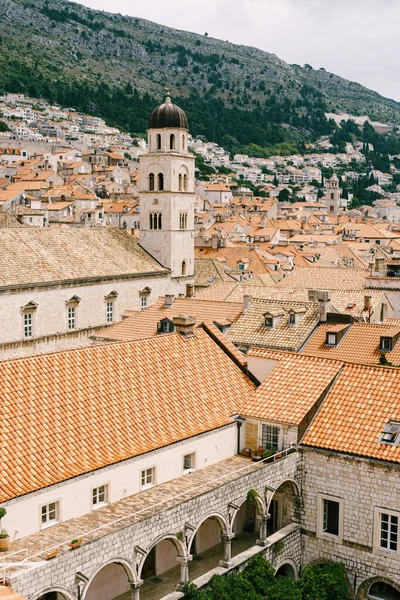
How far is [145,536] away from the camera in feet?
63.2

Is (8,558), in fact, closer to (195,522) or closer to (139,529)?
(139,529)

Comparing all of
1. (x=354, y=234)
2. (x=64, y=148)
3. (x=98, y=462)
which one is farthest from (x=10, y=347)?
(x=64, y=148)

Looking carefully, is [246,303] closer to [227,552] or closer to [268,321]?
[268,321]

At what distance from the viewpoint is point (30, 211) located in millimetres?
108438

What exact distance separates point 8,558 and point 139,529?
368cm

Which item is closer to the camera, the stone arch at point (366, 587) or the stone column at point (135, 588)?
the stone column at point (135, 588)

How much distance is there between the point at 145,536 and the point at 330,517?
8.22m

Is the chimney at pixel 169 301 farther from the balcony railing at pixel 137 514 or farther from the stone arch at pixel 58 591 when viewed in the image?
the stone arch at pixel 58 591

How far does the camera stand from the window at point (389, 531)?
22625 mm

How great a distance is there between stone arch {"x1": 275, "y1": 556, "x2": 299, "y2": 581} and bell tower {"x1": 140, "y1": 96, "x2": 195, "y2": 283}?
3320 centimetres

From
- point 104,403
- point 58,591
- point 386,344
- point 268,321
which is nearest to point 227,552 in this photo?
point 104,403

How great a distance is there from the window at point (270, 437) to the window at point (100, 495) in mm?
7159

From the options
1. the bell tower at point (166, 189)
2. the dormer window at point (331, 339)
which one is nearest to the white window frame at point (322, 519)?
the dormer window at point (331, 339)

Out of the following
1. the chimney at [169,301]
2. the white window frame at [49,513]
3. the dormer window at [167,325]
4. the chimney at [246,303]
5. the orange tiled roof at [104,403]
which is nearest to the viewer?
the white window frame at [49,513]
